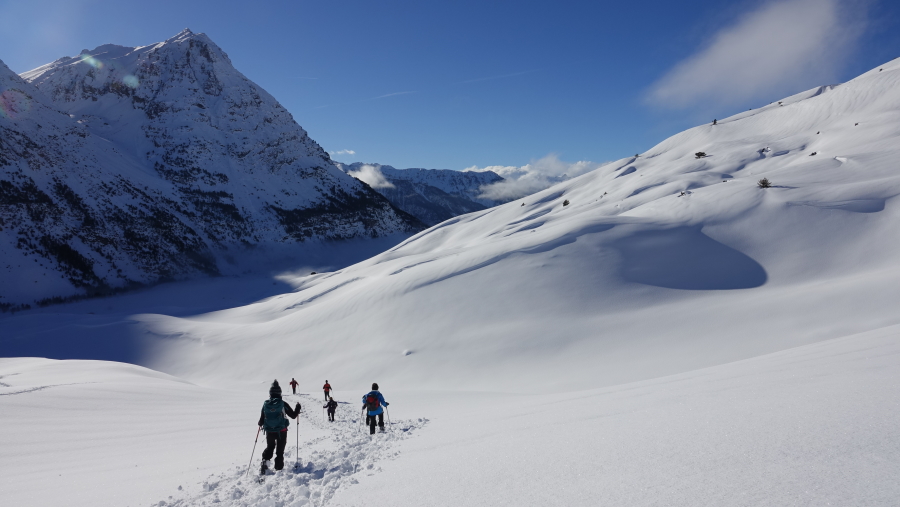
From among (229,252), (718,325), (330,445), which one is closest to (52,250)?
(229,252)

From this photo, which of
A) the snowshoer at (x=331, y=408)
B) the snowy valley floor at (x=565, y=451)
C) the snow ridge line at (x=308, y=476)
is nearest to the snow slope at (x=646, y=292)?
the snowshoer at (x=331, y=408)

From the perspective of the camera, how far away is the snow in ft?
13.4

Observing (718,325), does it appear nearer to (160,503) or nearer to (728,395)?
(728,395)

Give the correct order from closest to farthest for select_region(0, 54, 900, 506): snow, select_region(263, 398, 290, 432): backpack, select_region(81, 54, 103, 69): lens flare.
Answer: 1. select_region(0, 54, 900, 506): snow
2. select_region(263, 398, 290, 432): backpack
3. select_region(81, 54, 103, 69): lens flare

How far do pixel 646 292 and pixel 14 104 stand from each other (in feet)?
370

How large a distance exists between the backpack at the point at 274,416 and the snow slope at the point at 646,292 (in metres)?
8.12

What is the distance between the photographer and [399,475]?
206 inches

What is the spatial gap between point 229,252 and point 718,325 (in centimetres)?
9236

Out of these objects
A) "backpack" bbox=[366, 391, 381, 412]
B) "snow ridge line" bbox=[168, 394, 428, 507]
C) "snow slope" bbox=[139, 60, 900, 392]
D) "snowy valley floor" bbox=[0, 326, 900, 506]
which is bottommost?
"snow ridge line" bbox=[168, 394, 428, 507]

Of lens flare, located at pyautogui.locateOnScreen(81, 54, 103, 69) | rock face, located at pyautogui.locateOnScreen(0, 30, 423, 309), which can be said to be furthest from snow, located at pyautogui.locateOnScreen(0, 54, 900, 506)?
lens flare, located at pyautogui.locateOnScreen(81, 54, 103, 69)

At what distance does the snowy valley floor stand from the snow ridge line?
0.11 feet

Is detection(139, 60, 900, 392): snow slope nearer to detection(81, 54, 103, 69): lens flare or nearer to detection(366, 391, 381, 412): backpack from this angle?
detection(366, 391, 381, 412): backpack

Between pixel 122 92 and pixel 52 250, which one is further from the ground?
pixel 122 92

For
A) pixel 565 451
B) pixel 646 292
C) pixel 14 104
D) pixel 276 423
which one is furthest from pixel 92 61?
pixel 565 451
